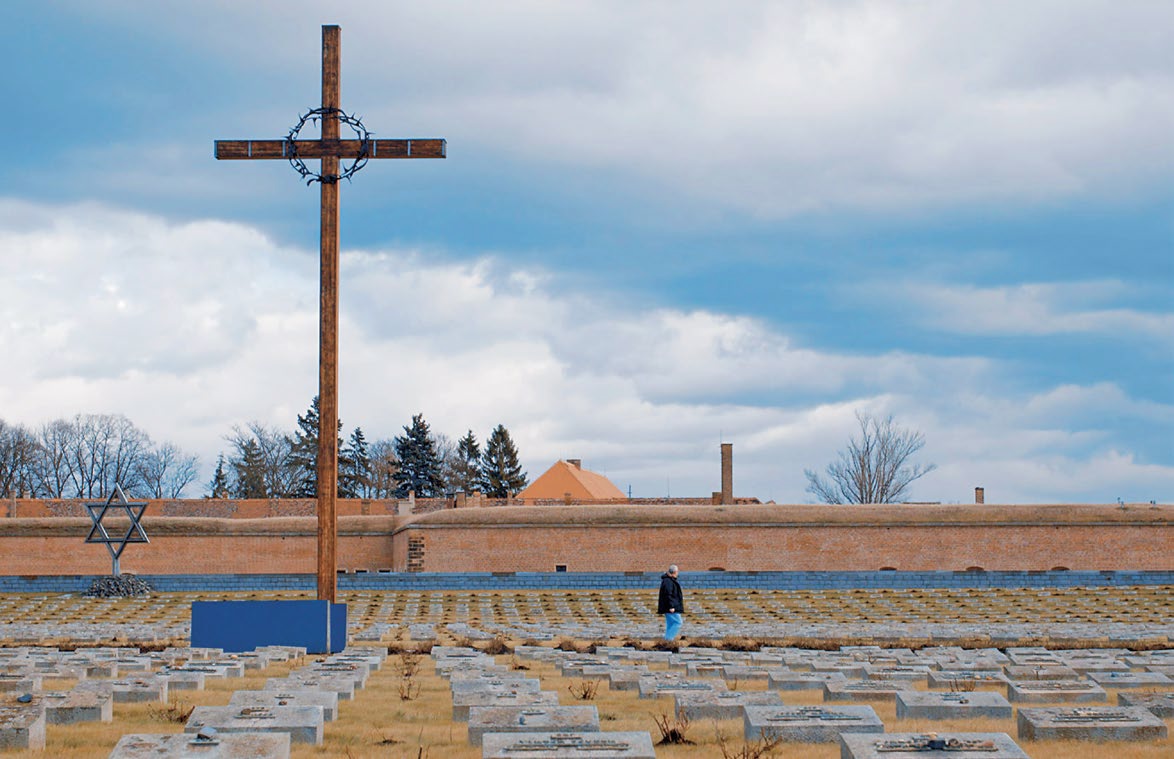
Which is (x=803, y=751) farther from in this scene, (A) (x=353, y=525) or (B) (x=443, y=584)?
(A) (x=353, y=525)

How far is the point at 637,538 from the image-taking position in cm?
3256

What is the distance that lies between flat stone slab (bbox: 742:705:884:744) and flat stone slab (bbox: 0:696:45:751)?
3.28 metres

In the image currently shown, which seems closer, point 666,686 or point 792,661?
point 666,686

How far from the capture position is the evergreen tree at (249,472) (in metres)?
63.7

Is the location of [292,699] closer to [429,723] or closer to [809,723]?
[429,723]

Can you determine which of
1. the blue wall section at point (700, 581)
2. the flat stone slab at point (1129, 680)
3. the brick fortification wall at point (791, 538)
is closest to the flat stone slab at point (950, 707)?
the flat stone slab at point (1129, 680)

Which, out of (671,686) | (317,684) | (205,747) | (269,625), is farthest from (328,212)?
(205,747)

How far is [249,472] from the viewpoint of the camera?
6475cm

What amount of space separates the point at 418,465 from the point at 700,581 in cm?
3320

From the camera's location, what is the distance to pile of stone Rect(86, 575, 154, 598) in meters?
25.6

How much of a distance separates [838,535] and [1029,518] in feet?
15.7

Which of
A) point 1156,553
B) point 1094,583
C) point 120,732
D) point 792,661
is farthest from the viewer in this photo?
point 1156,553

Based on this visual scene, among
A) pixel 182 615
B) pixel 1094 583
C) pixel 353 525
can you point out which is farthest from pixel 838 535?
pixel 182 615

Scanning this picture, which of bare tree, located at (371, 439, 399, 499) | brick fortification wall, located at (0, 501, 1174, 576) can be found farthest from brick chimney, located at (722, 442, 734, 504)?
bare tree, located at (371, 439, 399, 499)
